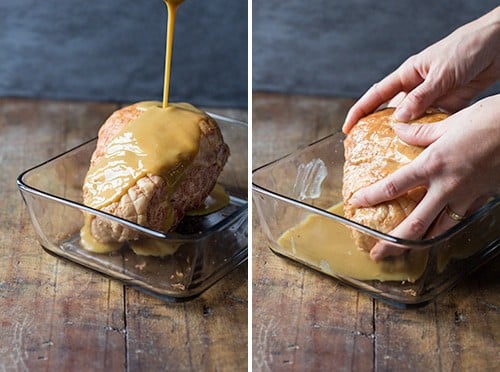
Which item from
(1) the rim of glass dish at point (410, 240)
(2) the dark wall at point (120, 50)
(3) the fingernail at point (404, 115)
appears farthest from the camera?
(2) the dark wall at point (120, 50)

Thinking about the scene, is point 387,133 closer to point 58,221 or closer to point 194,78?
point 58,221

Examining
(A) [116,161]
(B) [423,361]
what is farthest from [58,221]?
(B) [423,361]

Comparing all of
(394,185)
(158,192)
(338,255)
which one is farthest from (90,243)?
(394,185)

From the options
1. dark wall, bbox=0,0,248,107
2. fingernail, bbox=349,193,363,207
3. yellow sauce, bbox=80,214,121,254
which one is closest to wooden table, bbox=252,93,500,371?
fingernail, bbox=349,193,363,207

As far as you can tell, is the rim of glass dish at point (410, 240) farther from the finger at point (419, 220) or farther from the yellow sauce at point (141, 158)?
the yellow sauce at point (141, 158)

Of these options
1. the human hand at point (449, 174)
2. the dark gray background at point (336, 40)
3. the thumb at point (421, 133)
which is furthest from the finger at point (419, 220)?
the dark gray background at point (336, 40)

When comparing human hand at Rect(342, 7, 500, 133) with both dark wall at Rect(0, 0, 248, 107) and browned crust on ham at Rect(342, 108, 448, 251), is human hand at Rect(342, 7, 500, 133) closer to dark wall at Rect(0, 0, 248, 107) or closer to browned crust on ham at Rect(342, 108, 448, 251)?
browned crust on ham at Rect(342, 108, 448, 251)
